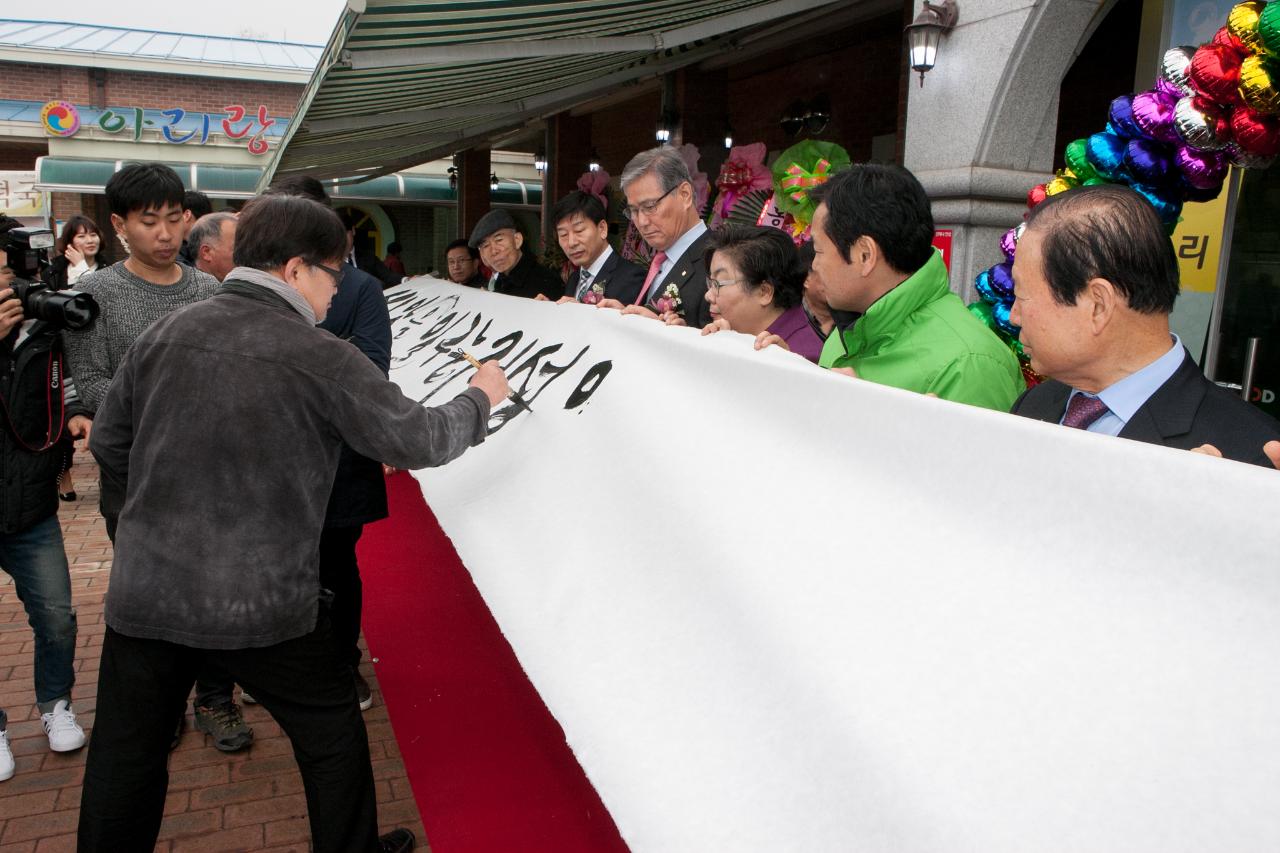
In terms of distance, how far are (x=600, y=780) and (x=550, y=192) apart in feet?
43.9

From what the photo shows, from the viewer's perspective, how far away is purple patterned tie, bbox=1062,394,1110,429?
5.26 ft

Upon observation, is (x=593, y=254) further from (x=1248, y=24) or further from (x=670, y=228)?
(x=1248, y=24)

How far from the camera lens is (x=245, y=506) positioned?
1.90 meters

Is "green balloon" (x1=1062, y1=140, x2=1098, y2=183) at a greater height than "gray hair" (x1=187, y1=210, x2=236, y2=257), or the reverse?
"green balloon" (x1=1062, y1=140, x2=1098, y2=183)

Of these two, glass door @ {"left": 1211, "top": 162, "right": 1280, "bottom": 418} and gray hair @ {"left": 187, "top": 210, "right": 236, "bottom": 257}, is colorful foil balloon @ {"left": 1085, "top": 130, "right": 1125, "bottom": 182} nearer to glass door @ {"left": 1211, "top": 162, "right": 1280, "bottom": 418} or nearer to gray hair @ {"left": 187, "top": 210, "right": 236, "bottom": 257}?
glass door @ {"left": 1211, "top": 162, "right": 1280, "bottom": 418}

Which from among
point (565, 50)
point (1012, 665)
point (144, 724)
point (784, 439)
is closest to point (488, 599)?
point (144, 724)

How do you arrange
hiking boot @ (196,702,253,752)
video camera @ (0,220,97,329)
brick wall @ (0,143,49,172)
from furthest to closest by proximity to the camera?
brick wall @ (0,143,49,172) < hiking boot @ (196,702,253,752) < video camera @ (0,220,97,329)

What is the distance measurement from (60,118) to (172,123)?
1.94 m

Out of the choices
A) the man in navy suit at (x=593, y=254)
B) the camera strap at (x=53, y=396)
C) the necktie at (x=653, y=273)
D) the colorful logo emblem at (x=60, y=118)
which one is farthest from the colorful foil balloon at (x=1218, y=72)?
the colorful logo emblem at (x=60, y=118)

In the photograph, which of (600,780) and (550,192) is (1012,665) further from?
(550,192)

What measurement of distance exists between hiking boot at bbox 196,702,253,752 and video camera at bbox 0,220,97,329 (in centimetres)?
136

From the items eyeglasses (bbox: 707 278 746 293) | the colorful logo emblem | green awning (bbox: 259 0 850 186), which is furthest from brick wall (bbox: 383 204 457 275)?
eyeglasses (bbox: 707 278 746 293)

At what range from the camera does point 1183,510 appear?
1.00 meters

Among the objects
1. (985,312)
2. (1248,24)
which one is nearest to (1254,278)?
(985,312)
